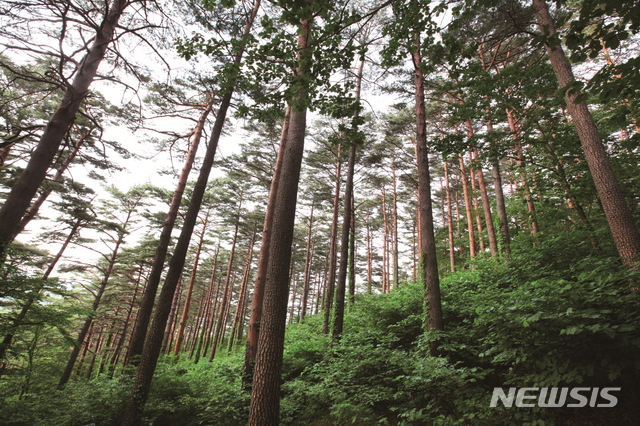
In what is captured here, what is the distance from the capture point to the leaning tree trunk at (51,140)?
4.00 metres

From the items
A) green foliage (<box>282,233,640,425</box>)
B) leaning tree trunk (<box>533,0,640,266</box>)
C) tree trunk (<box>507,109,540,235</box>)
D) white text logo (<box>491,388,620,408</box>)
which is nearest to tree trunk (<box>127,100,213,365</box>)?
green foliage (<box>282,233,640,425</box>)

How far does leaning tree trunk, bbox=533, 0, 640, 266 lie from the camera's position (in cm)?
464

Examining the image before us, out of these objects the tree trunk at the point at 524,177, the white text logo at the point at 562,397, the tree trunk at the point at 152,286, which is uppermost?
the tree trunk at the point at 524,177

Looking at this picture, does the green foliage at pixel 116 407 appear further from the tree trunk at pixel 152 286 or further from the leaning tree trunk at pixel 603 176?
the leaning tree trunk at pixel 603 176

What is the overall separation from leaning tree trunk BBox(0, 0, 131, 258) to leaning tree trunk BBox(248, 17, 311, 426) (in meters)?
3.31

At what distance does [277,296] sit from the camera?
4309mm

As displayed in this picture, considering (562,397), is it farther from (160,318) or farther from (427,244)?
(160,318)

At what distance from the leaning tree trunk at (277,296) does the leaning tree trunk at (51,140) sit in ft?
10.9

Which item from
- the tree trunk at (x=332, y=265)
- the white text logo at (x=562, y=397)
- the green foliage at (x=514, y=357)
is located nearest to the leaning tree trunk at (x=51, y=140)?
the green foliage at (x=514, y=357)

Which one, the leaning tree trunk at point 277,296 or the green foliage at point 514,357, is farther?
the leaning tree trunk at point 277,296

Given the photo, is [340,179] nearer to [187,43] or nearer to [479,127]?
[479,127]

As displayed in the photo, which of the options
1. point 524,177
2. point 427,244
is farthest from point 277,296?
point 524,177

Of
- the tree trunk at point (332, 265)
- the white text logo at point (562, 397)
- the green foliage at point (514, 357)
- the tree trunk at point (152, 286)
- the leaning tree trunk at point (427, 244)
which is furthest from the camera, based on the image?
the tree trunk at point (332, 265)

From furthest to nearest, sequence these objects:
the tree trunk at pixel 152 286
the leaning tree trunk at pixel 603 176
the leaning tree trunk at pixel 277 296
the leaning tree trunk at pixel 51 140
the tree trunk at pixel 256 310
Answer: the tree trunk at pixel 256 310 → the tree trunk at pixel 152 286 → the leaning tree trunk at pixel 603 176 → the leaning tree trunk at pixel 51 140 → the leaning tree trunk at pixel 277 296
